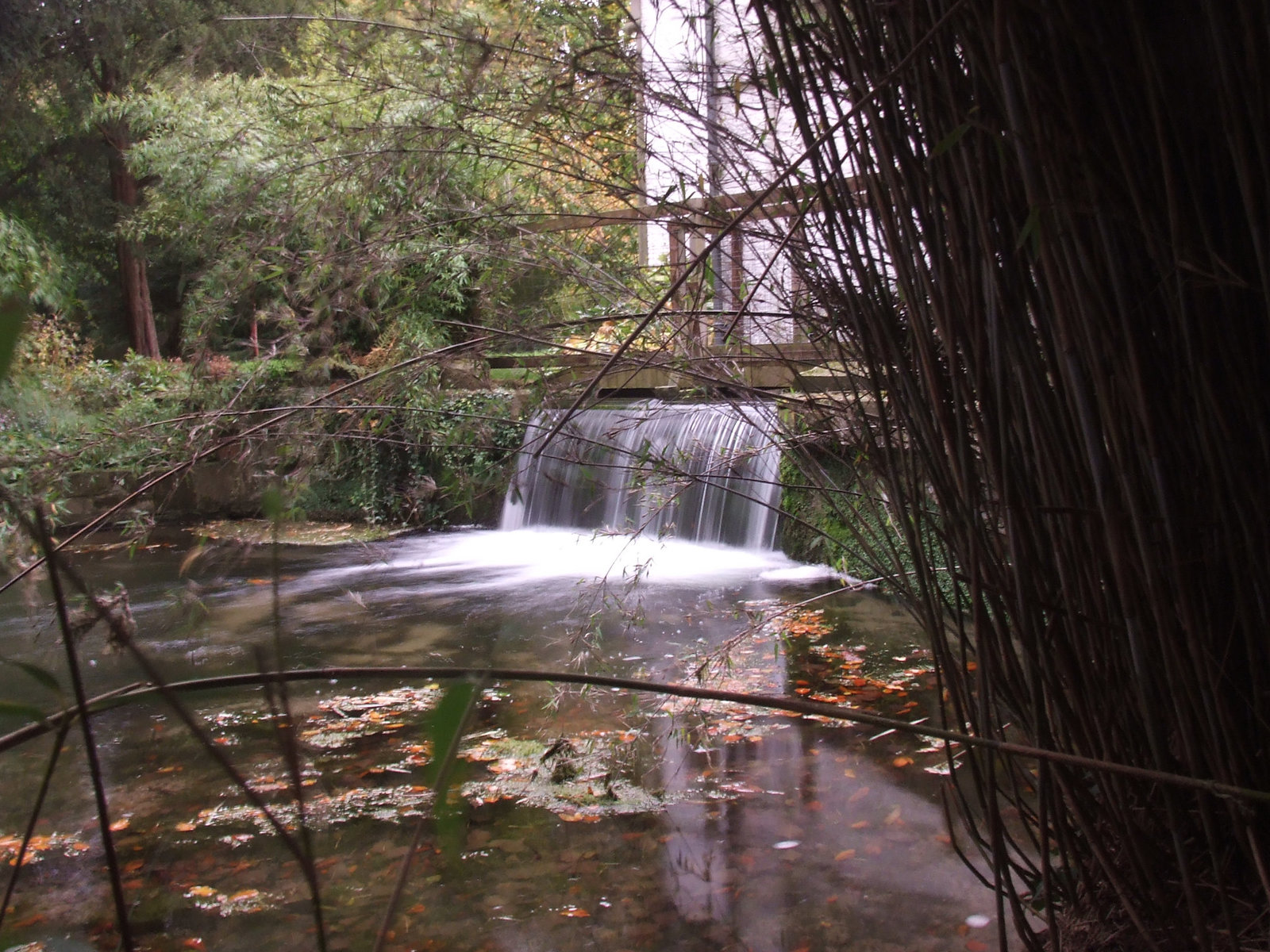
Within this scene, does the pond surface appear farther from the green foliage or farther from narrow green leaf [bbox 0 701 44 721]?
narrow green leaf [bbox 0 701 44 721]

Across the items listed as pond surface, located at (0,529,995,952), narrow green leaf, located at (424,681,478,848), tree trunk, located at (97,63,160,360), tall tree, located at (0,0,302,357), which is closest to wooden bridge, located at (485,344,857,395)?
pond surface, located at (0,529,995,952)

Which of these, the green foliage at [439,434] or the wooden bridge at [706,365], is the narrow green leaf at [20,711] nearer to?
the green foliage at [439,434]

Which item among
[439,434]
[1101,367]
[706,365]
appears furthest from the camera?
[439,434]

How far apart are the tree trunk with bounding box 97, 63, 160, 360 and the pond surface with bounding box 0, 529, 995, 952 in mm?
11480

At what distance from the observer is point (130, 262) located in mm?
16406

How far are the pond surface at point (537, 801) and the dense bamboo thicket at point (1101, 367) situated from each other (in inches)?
37.6

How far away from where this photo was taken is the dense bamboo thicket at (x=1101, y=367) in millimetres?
1203

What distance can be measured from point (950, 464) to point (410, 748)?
3.38 meters

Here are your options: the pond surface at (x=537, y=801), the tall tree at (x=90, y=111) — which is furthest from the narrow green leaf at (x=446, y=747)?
the tall tree at (x=90, y=111)

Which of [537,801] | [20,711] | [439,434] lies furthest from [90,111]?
[20,711]

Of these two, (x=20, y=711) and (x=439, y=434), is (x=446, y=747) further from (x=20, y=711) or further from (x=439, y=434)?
→ (x=439, y=434)

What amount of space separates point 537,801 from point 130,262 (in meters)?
15.6

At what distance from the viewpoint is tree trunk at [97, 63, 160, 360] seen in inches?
607

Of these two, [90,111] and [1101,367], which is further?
[90,111]
